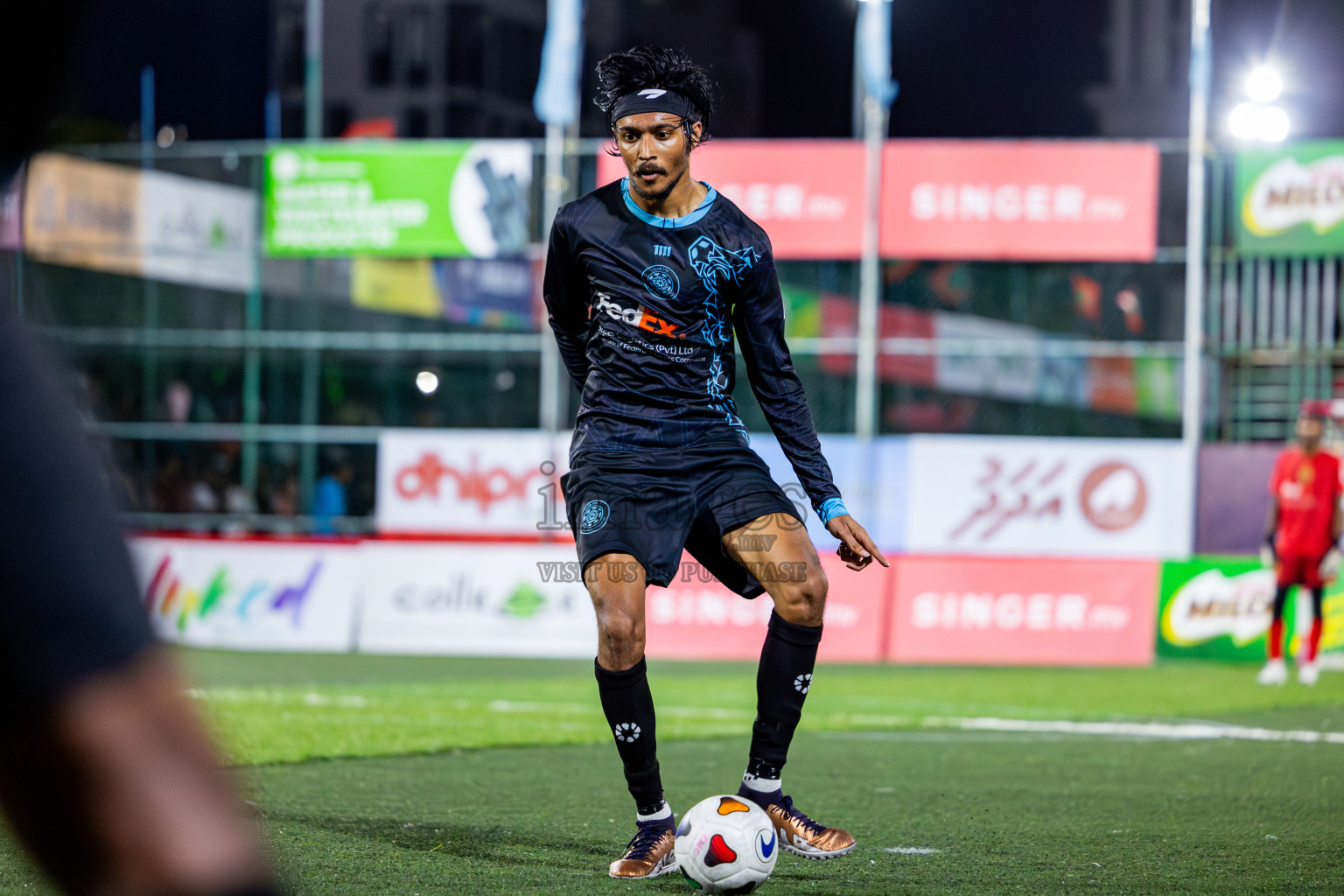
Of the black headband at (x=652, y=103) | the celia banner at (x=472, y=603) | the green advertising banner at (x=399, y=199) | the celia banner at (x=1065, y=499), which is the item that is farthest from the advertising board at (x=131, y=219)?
the black headband at (x=652, y=103)

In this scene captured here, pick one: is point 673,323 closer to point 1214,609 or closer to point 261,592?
point 1214,609

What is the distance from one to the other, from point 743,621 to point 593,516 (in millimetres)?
9751

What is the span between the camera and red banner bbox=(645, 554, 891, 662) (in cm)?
1391

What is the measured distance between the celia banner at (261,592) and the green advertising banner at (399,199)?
4.91 meters

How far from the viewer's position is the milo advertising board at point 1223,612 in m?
13.6

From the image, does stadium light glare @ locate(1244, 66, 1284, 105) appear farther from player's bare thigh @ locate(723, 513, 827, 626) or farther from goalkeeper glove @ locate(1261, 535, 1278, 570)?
player's bare thigh @ locate(723, 513, 827, 626)

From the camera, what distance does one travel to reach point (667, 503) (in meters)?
4.39

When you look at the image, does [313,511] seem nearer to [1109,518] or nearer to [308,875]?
[1109,518]

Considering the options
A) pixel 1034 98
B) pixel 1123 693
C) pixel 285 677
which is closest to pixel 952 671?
pixel 1123 693

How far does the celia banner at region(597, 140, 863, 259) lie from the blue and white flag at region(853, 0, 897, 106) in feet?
2.17

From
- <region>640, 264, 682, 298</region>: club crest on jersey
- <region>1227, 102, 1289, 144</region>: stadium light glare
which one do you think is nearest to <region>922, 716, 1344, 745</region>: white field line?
<region>640, 264, 682, 298</region>: club crest on jersey

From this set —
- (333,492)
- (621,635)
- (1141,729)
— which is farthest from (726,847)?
(333,492)

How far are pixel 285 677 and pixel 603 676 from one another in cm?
814

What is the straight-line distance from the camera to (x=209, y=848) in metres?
1.31
